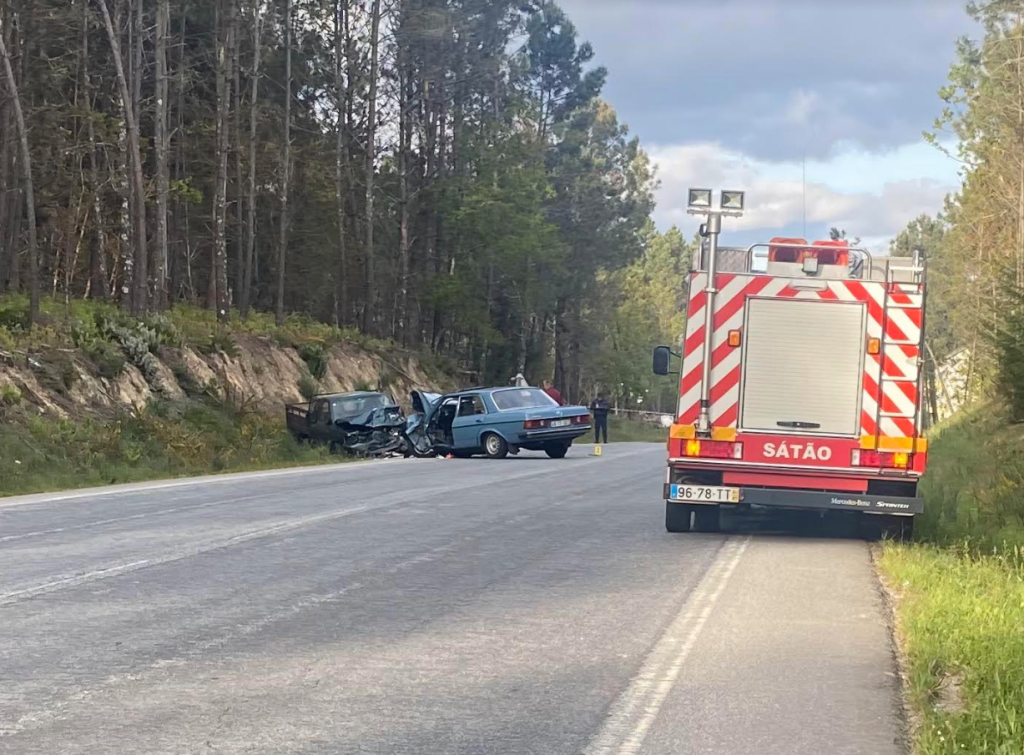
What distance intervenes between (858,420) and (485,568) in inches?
177

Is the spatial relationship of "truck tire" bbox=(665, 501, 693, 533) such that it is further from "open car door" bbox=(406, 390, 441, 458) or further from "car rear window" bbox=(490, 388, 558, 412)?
"open car door" bbox=(406, 390, 441, 458)

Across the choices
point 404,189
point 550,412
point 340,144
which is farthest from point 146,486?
point 404,189

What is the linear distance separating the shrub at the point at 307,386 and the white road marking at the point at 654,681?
28083 mm

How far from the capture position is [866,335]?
1350cm

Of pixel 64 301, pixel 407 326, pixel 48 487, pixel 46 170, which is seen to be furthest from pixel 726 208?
pixel 407 326

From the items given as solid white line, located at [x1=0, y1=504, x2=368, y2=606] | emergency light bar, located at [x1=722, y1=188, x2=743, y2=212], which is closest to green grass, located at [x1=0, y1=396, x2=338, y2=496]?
solid white line, located at [x1=0, y1=504, x2=368, y2=606]

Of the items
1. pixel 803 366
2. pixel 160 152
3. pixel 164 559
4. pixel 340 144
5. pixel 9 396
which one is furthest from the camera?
pixel 340 144

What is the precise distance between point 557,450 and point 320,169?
2572 centimetres

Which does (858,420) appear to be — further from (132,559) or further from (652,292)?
(652,292)

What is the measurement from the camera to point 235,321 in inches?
1569

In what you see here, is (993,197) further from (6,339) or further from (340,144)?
(6,339)

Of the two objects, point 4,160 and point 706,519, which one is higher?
point 4,160

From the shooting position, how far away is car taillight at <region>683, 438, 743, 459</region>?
13.7 meters

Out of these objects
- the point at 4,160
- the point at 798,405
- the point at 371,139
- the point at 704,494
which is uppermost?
the point at 371,139
